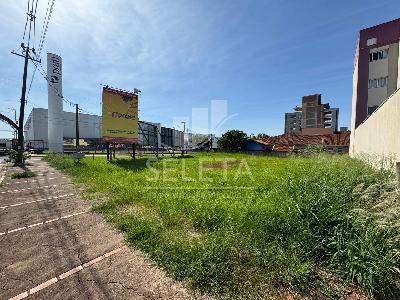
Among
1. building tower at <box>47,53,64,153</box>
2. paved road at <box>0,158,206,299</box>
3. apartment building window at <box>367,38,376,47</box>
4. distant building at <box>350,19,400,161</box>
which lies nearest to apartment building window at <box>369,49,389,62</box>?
distant building at <box>350,19,400,161</box>

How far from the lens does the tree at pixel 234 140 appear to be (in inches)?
1667

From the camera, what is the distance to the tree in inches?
1667

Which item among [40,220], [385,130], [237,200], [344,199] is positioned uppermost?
[385,130]

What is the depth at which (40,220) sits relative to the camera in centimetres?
555

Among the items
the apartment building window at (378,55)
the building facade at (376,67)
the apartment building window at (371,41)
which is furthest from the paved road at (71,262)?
the apartment building window at (371,41)

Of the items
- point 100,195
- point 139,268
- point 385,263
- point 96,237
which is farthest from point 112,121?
point 385,263

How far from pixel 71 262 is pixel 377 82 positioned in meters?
28.0

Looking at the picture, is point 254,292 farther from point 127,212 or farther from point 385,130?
point 385,130

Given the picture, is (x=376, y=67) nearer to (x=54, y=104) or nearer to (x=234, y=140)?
(x=234, y=140)

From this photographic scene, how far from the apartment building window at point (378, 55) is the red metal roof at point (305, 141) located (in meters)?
13.9

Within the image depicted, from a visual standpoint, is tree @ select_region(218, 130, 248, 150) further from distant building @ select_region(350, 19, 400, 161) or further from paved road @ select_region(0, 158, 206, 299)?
paved road @ select_region(0, 158, 206, 299)

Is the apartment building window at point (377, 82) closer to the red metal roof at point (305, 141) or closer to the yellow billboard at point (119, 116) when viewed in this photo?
the red metal roof at point (305, 141)

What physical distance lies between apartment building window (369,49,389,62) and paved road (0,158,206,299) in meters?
27.7

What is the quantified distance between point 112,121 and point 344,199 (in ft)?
68.3
